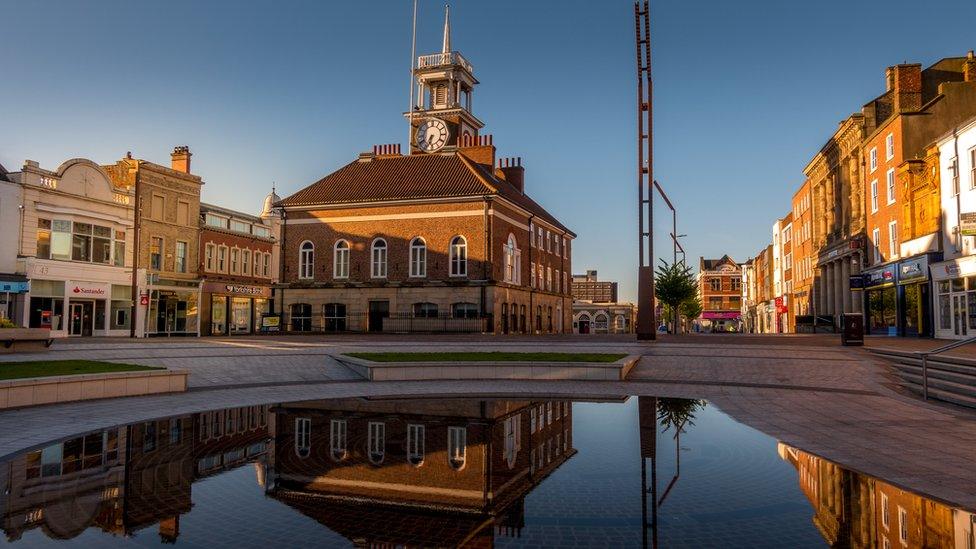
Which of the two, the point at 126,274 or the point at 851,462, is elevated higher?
the point at 126,274

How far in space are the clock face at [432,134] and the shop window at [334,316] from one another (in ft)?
57.8

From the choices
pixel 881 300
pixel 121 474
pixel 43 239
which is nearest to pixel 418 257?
pixel 43 239

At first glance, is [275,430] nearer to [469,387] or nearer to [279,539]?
[279,539]

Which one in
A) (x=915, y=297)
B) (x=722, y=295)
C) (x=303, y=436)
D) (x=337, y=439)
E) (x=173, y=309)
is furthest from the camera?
(x=722, y=295)

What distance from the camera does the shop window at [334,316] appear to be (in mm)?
46438

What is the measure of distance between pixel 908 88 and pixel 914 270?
34.1ft

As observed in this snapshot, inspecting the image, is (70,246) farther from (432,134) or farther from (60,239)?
(432,134)

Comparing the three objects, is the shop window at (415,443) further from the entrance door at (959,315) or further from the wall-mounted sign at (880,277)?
the wall-mounted sign at (880,277)

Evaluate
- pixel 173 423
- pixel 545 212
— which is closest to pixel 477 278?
pixel 545 212

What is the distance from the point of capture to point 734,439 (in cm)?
903

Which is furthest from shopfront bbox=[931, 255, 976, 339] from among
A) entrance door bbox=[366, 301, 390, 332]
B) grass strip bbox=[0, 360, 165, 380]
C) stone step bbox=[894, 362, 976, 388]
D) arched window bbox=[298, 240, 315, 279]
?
arched window bbox=[298, 240, 315, 279]

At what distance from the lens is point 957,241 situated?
Result: 27141 mm

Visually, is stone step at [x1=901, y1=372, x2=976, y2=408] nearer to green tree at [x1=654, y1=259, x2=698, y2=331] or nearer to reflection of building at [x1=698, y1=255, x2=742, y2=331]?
green tree at [x1=654, y1=259, x2=698, y2=331]

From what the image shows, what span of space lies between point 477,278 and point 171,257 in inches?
801
